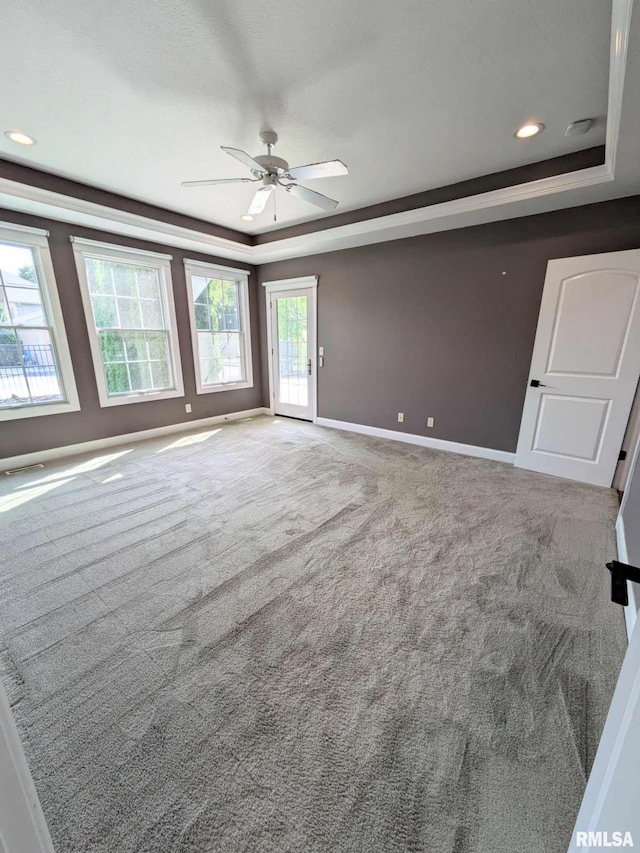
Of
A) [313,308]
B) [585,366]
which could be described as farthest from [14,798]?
[313,308]

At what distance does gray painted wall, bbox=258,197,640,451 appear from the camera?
319cm

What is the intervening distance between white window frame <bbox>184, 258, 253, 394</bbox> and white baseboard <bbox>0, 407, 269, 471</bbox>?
481 mm

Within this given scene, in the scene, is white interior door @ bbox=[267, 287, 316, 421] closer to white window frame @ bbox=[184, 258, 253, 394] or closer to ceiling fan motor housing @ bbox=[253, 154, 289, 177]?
white window frame @ bbox=[184, 258, 253, 394]

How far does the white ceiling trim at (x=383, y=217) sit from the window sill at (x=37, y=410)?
75.6 inches

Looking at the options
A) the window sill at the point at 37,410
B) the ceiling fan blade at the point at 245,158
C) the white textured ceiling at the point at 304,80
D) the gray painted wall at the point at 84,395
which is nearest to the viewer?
the white textured ceiling at the point at 304,80

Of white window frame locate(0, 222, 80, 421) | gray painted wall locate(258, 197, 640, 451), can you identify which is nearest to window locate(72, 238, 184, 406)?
white window frame locate(0, 222, 80, 421)

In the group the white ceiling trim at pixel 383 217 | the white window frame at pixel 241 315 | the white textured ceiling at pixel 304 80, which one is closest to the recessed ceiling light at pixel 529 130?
the white textured ceiling at pixel 304 80

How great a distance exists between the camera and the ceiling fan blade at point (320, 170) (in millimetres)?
2160

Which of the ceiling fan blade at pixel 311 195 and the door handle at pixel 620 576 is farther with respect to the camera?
the ceiling fan blade at pixel 311 195

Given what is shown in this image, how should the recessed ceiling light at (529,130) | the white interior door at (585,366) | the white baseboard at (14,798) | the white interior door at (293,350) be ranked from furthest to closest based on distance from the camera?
the white interior door at (293,350) → the white interior door at (585,366) → the recessed ceiling light at (529,130) → the white baseboard at (14,798)

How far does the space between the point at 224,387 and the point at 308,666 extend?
15.0ft

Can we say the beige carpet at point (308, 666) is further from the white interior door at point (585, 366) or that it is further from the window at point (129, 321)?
the window at point (129, 321)

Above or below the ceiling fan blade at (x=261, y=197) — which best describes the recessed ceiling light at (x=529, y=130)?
above

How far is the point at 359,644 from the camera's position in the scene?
1.56 metres
